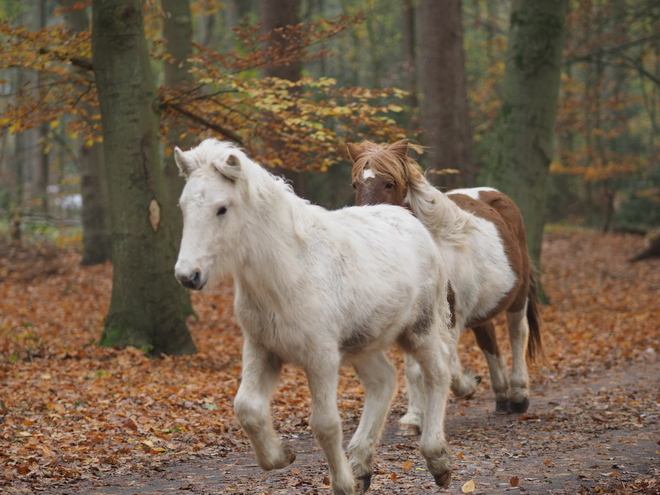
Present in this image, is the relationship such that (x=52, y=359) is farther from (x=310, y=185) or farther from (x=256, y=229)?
(x=310, y=185)

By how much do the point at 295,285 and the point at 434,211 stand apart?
8.68ft

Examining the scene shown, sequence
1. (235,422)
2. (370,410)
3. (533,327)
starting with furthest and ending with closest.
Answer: (533,327) < (235,422) < (370,410)

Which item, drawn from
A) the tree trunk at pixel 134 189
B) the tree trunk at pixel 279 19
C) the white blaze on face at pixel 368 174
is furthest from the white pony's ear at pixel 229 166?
the tree trunk at pixel 279 19

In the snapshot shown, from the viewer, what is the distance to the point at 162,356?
9086 millimetres

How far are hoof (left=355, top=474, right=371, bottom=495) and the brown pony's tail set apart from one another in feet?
13.4

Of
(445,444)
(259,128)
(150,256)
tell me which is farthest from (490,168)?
(445,444)

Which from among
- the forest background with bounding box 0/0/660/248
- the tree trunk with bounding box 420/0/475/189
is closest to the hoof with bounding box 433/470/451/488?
the forest background with bounding box 0/0/660/248

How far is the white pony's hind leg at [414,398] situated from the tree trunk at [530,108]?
7393 mm

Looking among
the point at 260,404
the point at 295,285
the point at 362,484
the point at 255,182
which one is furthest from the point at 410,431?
the point at 255,182

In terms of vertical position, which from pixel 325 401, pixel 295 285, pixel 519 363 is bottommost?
pixel 519 363

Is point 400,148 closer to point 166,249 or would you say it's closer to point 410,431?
point 410,431

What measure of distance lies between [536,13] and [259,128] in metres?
5.94

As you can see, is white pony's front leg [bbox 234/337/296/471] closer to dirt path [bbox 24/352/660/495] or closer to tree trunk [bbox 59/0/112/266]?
dirt path [bbox 24/352/660/495]

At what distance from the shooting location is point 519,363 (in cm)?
754
